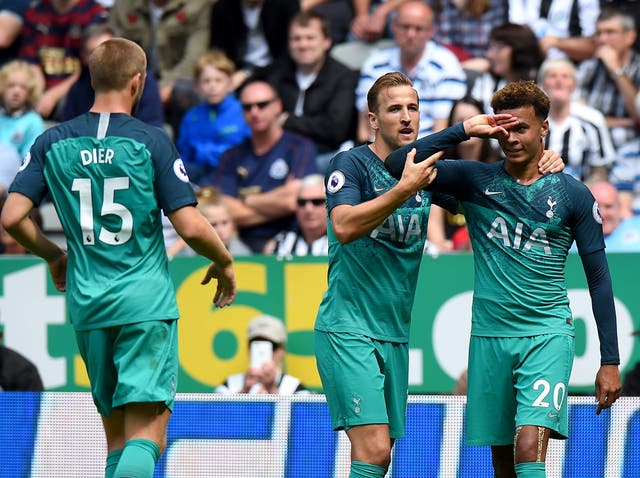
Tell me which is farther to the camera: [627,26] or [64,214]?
[627,26]

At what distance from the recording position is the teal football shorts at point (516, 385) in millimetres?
5777

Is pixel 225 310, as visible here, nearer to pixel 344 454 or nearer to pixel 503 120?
pixel 344 454

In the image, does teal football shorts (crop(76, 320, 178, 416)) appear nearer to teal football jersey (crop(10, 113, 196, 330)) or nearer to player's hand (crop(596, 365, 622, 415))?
teal football jersey (crop(10, 113, 196, 330))

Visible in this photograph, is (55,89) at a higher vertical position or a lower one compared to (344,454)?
higher

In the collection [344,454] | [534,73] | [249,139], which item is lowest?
[344,454]

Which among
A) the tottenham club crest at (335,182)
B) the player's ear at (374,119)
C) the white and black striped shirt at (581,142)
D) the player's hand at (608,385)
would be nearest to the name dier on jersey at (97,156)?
the tottenham club crest at (335,182)

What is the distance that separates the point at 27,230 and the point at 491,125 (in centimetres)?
222

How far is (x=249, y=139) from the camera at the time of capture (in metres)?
11.1

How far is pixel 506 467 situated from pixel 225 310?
11.3ft

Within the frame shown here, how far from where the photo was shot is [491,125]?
5.81 metres

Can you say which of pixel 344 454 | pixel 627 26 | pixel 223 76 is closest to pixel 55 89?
pixel 223 76

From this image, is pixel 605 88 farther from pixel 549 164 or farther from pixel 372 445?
pixel 372 445

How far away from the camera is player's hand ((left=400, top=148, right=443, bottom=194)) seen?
18.6 ft

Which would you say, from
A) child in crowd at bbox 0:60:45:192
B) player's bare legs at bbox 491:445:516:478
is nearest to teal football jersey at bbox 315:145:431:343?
player's bare legs at bbox 491:445:516:478
